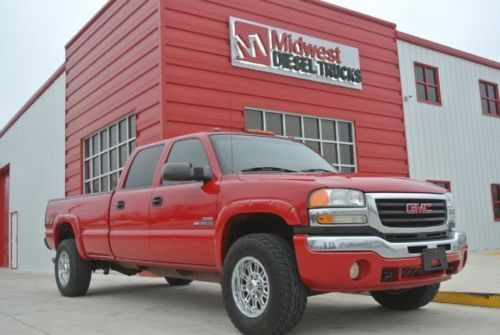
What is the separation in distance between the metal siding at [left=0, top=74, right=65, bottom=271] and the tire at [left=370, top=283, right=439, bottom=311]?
13631 mm

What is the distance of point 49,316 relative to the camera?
606 cm

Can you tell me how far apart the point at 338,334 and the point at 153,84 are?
8234mm

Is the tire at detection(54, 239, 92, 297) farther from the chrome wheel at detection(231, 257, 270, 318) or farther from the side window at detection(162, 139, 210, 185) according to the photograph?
the chrome wheel at detection(231, 257, 270, 318)

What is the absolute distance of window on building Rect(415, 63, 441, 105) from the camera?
1714 cm

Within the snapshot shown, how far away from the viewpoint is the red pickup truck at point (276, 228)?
4223 millimetres

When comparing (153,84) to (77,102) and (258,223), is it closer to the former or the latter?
(77,102)

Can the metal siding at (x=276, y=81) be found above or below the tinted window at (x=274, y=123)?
above

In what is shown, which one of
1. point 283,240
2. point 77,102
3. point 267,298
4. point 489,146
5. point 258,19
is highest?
point 258,19

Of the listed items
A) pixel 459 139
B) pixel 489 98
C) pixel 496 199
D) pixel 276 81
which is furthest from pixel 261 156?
pixel 489 98

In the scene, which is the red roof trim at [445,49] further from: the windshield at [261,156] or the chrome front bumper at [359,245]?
the chrome front bumper at [359,245]

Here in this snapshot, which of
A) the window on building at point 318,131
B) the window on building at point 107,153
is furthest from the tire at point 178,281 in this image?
the window on building at point 318,131

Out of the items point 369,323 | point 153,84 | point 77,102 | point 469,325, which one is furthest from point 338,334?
point 77,102

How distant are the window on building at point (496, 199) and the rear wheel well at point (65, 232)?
15.0m

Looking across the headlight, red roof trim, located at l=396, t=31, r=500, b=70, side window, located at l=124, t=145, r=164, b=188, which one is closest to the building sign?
red roof trim, located at l=396, t=31, r=500, b=70
